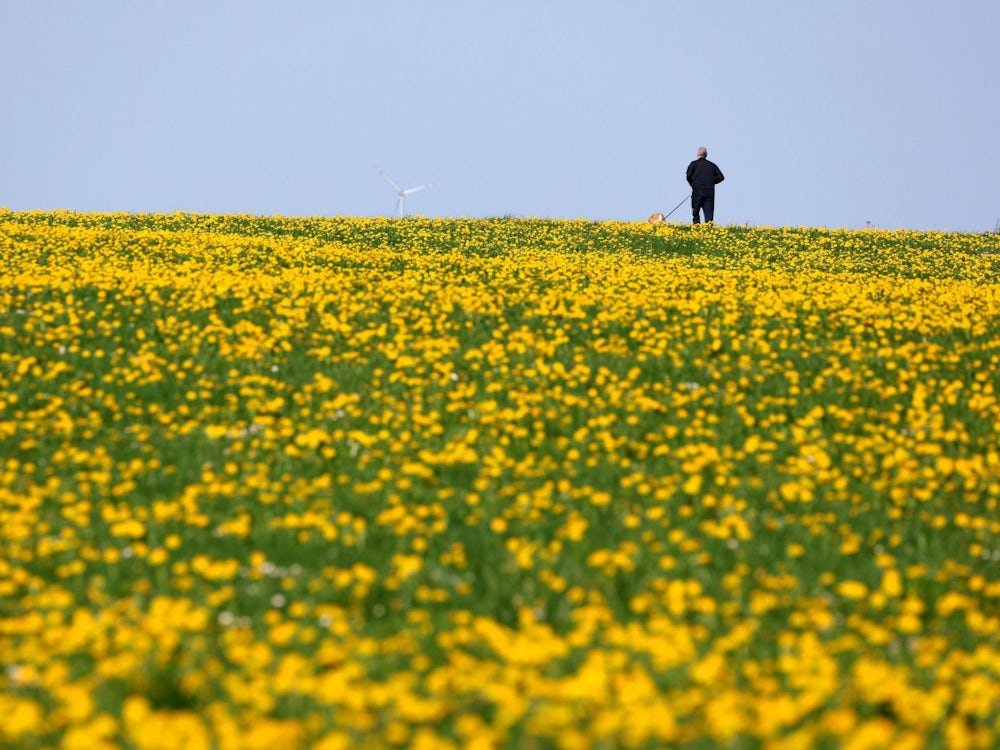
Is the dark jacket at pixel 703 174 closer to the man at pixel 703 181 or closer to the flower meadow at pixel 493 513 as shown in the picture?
the man at pixel 703 181

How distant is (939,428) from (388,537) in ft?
21.2

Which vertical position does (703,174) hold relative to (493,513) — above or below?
above

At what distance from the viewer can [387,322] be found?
15.2 m

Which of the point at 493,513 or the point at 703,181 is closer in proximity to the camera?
the point at 493,513

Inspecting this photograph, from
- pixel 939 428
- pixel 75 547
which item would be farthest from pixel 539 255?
pixel 75 547

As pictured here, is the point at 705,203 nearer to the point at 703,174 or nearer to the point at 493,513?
the point at 703,174

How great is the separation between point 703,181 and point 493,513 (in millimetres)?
25754

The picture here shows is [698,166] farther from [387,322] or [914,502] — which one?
[914,502]

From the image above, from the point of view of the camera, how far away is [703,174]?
105ft

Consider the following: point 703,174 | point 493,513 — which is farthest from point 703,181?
point 493,513

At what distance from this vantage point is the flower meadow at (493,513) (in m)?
4.99

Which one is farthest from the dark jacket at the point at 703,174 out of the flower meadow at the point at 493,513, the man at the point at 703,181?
the flower meadow at the point at 493,513

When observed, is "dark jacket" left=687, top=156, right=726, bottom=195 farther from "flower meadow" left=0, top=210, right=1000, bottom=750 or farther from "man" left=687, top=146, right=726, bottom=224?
"flower meadow" left=0, top=210, right=1000, bottom=750

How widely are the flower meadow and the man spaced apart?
1426cm
